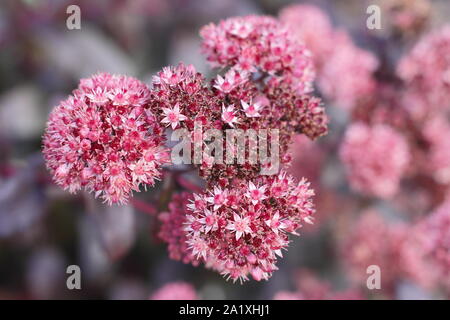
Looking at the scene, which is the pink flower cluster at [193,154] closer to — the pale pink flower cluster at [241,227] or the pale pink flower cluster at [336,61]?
the pale pink flower cluster at [241,227]

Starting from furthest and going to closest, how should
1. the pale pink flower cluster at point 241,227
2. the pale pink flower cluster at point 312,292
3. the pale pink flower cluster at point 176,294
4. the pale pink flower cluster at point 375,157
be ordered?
the pale pink flower cluster at point 375,157 < the pale pink flower cluster at point 312,292 < the pale pink flower cluster at point 176,294 < the pale pink flower cluster at point 241,227

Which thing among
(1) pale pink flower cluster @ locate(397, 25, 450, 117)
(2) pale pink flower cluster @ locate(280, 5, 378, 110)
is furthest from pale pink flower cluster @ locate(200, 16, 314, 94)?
(1) pale pink flower cluster @ locate(397, 25, 450, 117)

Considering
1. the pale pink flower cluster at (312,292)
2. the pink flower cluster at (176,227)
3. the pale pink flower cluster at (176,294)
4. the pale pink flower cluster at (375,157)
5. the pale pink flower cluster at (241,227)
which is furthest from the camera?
the pale pink flower cluster at (375,157)

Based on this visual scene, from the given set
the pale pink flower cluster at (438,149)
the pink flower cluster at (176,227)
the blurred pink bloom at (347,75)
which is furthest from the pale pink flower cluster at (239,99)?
the pale pink flower cluster at (438,149)

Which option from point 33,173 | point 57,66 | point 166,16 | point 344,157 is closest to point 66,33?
point 57,66

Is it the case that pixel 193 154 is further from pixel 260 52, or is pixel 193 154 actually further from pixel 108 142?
pixel 260 52

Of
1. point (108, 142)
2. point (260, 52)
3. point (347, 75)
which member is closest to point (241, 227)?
point (108, 142)
